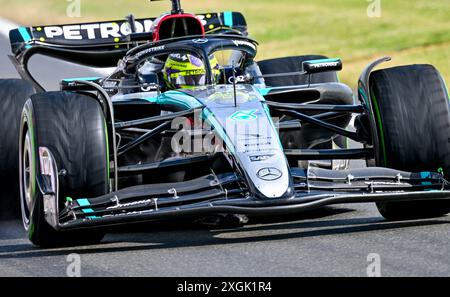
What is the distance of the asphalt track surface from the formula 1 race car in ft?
0.73

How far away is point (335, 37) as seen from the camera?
2366 centimetres

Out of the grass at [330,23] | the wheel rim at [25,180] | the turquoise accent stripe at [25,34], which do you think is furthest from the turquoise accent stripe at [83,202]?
the grass at [330,23]

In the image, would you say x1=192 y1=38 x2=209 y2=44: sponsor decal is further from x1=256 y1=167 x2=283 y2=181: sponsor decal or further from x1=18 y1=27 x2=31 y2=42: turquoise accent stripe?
x1=18 y1=27 x2=31 y2=42: turquoise accent stripe

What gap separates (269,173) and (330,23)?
17.8m

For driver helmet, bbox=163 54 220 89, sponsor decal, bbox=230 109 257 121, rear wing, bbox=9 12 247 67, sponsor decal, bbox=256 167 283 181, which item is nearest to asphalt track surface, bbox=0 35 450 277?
sponsor decal, bbox=256 167 283 181

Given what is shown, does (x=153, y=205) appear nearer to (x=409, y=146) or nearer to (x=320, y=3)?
(x=409, y=146)

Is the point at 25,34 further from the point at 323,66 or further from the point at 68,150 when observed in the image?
the point at 68,150

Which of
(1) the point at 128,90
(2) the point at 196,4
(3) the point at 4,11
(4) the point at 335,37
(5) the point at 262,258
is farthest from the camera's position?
(2) the point at 196,4

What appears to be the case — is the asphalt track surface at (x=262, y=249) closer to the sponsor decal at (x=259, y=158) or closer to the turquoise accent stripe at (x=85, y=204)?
the turquoise accent stripe at (x=85, y=204)

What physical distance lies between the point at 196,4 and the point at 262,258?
2309 centimetres

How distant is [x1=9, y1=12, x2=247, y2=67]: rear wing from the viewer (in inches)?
493

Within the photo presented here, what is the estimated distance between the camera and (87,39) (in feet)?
42.1
